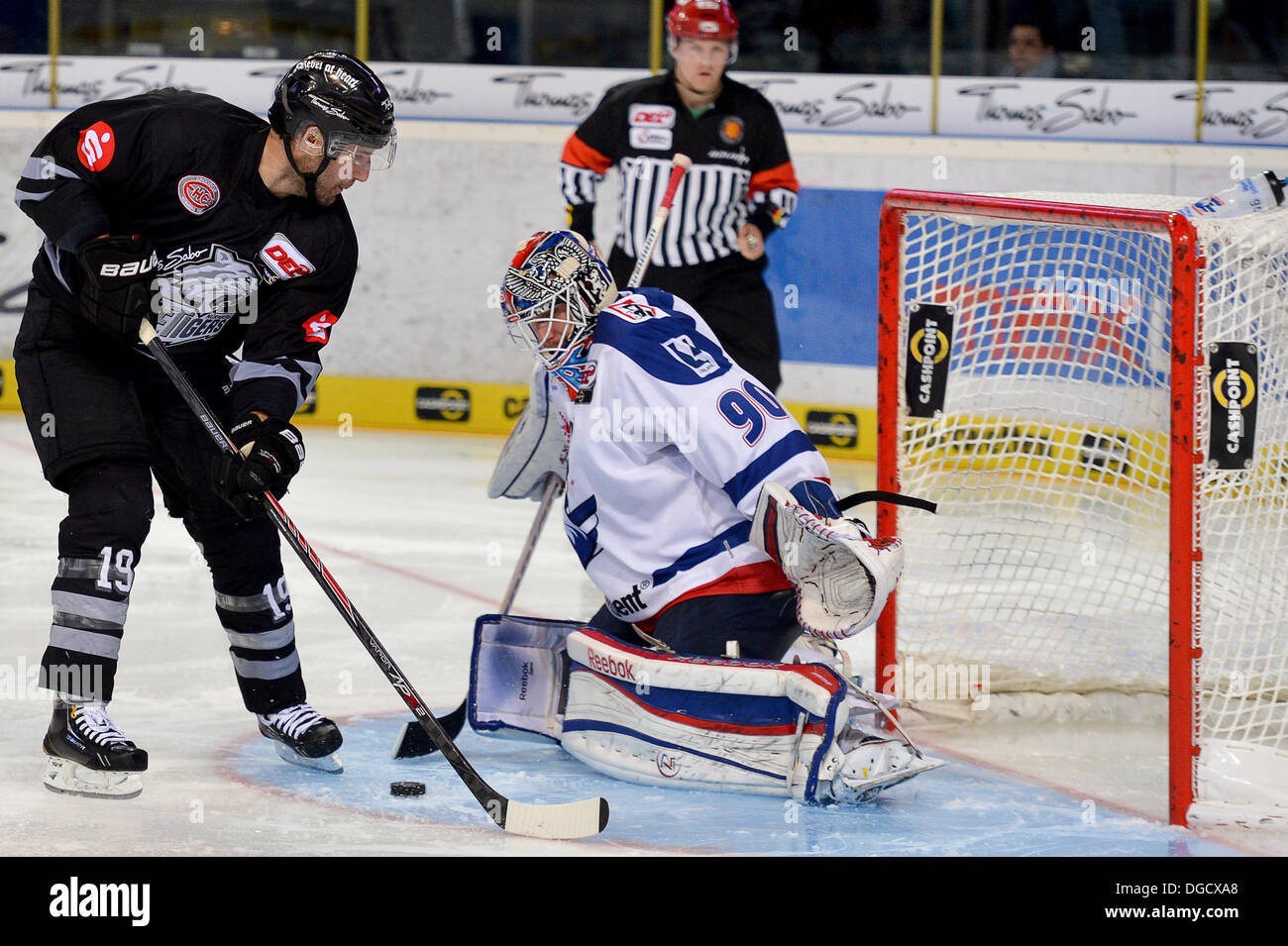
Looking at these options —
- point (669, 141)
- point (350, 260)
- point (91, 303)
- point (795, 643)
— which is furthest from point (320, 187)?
point (669, 141)

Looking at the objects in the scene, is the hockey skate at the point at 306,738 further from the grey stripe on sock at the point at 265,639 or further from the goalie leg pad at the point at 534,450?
the goalie leg pad at the point at 534,450

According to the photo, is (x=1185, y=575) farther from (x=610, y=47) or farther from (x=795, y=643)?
(x=610, y=47)

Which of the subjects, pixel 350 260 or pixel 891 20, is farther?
pixel 891 20

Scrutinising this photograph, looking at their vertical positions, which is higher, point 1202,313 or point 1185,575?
point 1202,313

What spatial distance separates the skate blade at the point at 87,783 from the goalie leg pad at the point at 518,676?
2.04 ft

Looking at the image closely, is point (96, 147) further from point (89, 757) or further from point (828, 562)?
point (828, 562)

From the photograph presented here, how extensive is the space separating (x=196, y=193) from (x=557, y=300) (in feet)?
2.01

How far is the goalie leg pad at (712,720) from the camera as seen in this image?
2877mm

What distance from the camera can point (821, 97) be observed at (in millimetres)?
6949

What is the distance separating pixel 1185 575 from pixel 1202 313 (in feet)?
1.34

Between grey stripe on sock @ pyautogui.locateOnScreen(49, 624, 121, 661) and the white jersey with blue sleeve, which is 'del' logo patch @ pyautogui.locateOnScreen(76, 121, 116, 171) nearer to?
grey stripe on sock @ pyautogui.locateOnScreen(49, 624, 121, 661)

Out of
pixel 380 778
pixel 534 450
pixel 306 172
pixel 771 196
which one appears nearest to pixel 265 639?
pixel 380 778

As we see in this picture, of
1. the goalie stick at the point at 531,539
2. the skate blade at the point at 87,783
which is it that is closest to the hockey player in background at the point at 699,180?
the goalie stick at the point at 531,539

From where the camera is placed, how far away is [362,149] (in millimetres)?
2936
